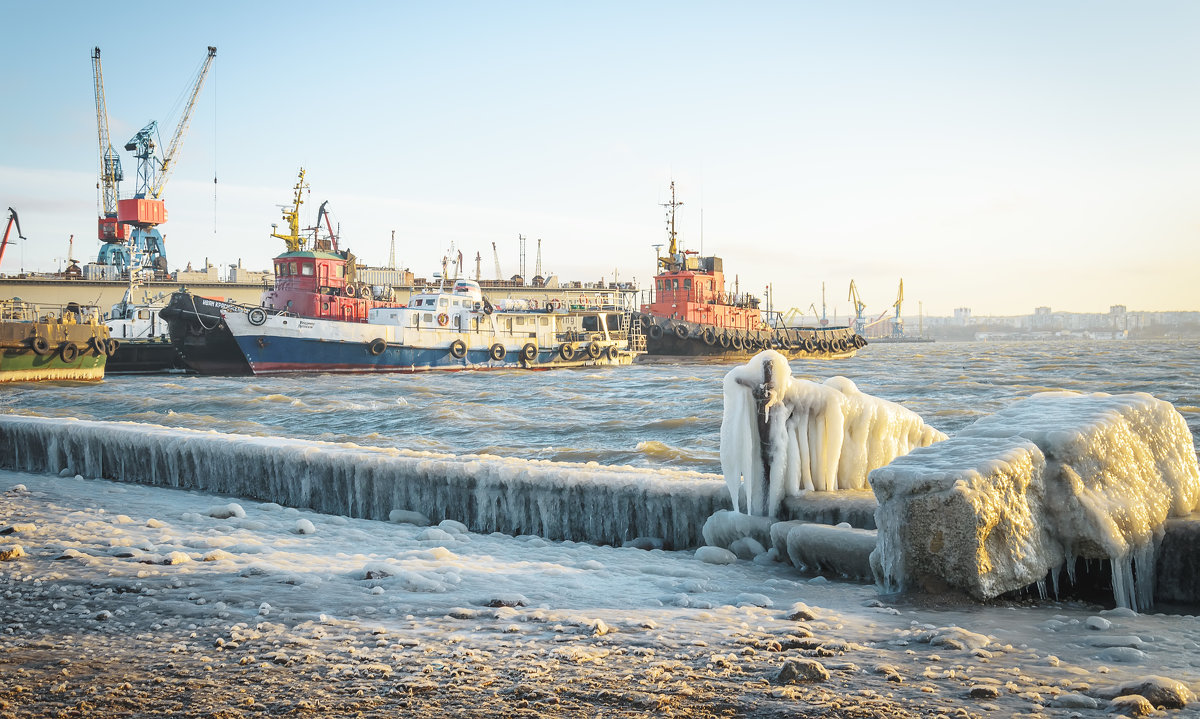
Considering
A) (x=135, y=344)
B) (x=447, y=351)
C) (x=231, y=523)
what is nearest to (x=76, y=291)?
(x=135, y=344)

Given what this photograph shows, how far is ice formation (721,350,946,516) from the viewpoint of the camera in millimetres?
6289

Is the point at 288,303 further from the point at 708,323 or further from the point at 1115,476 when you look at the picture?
the point at 1115,476

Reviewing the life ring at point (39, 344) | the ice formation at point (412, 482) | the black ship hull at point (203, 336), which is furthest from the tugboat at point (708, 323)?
the ice formation at point (412, 482)

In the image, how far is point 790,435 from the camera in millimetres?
6383

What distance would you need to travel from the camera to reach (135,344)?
127ft

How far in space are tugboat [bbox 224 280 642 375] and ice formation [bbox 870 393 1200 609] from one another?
34455mm

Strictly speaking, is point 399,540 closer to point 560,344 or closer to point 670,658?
point 670,658

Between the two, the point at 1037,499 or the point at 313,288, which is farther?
the point at 313,288

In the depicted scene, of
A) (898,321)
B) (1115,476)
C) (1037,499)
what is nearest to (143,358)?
(1037,499)

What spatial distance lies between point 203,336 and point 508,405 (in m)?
19.4

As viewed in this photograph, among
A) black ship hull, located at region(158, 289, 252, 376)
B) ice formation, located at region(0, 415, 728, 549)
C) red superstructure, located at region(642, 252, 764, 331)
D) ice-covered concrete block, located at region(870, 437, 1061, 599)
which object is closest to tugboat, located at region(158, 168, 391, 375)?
black ship hull, located at region(158, 289, 252, 376)

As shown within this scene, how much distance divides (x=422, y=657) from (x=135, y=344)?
39905 millimetres

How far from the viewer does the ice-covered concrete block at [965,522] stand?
4758mm

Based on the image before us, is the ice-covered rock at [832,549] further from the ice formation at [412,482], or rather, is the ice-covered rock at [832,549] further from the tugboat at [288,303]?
the tugboat at [288,303]
